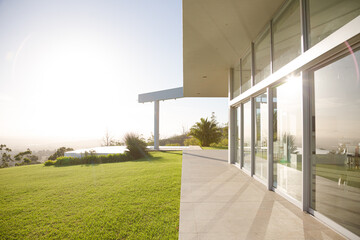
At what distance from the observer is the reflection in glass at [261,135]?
15.8ft

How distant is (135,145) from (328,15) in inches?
403

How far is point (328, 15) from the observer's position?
259cm

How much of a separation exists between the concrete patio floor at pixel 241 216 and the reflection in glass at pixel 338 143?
0.34 metres

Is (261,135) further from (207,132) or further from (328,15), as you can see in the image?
(207,132)

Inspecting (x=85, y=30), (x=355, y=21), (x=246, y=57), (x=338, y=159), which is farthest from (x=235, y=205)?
(x=85, y=30)

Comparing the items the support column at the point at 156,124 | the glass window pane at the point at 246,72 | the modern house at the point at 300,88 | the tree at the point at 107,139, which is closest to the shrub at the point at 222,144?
the support column at the point at 156,124

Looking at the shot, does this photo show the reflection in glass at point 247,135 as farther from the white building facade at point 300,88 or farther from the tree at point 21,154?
the tree at point 21,154

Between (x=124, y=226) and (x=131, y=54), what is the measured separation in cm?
860

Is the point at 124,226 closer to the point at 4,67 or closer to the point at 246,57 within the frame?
the point at 246,57

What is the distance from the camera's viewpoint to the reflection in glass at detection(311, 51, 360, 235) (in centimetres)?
224

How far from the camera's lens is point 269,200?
3.70 m

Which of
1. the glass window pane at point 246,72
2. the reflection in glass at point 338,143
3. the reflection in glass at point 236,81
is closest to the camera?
the reflection in glass at point 338,143

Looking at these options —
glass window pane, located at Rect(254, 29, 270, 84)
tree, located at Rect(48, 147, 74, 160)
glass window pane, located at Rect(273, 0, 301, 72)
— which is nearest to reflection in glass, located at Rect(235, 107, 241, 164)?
glass window pane, located at Rect(254, 29, 270, 84)

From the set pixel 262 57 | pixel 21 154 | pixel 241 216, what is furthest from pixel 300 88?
pixel 21 154
